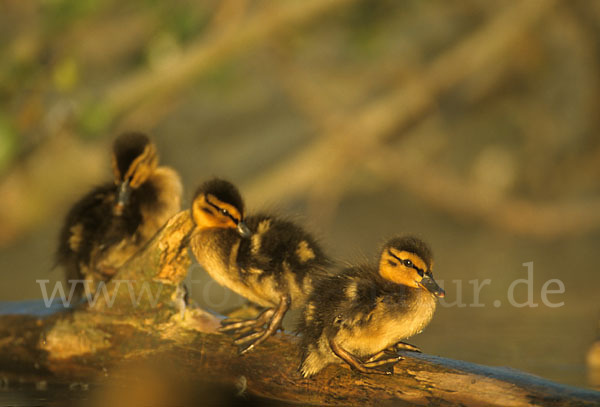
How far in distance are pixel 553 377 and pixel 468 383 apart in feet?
3.46

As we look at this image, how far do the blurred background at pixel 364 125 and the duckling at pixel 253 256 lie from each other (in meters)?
1.31

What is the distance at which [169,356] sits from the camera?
3.33 m

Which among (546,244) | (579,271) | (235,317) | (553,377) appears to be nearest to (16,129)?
(235,317)

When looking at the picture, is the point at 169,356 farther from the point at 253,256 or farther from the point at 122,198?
the point at 122,198

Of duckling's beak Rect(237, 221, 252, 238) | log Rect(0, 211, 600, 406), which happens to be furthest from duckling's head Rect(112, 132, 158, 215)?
duckling's beak Rect(237, 221, 252, 238)

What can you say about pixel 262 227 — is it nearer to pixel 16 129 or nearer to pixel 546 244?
pixel 16 129

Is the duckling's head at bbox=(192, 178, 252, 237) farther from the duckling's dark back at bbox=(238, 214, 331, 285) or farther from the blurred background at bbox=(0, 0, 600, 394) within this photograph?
the blurred background at bbox=(0, 0, 600, 394)

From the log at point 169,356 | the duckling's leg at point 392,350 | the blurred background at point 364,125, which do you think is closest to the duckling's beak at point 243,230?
the log at point 169,356

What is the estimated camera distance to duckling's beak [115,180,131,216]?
3678 mm

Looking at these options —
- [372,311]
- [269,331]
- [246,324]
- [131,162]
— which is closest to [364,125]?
[131,162]

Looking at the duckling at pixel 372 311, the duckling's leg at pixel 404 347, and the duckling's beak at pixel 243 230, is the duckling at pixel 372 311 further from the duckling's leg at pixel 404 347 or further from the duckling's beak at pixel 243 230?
the duckling's beak at pixel 243 230

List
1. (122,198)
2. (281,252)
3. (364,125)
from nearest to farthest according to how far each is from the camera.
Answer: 1. (281,252)
2. (122,198)
3. (364,125)

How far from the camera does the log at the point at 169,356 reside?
2863 millimetres

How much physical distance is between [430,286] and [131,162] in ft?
4.86
